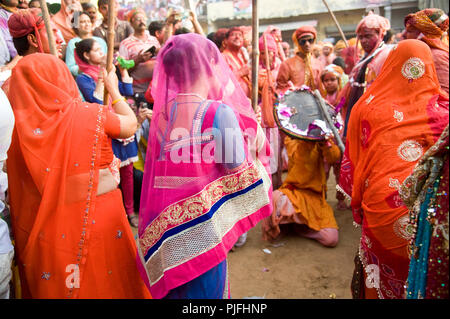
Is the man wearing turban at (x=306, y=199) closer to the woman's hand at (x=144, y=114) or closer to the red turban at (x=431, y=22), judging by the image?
the red turban at (x=431, y=22)

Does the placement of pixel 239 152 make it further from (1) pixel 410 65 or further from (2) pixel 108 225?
(1) pixel 410 65

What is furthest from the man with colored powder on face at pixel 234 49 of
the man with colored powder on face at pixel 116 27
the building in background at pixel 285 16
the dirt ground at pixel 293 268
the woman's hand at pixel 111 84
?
the building in background at pixel 285 16

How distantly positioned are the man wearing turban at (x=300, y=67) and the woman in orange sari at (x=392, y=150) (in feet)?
11.5

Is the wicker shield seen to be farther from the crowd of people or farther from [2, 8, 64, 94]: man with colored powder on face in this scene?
[2, 8, 64, 94]: man with colored powder on face

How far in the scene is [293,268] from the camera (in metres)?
3.54

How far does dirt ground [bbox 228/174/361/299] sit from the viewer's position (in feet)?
10.3

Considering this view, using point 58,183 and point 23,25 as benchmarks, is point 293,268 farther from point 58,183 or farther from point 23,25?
point 23,25

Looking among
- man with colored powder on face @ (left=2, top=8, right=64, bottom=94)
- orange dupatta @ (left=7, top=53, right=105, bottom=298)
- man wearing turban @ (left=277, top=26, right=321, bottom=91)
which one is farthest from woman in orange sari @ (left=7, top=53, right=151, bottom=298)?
man wearing turban @ (left=277, top=26, right=321, bottom=91)

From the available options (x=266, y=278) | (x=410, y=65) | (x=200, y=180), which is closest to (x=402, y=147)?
(x=410, y=65)

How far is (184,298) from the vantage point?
1.87 metres

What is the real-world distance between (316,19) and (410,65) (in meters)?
17.6

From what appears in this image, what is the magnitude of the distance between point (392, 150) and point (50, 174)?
77.9 inches

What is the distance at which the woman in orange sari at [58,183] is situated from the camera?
199cm

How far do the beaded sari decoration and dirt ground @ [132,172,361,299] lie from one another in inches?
80.7
